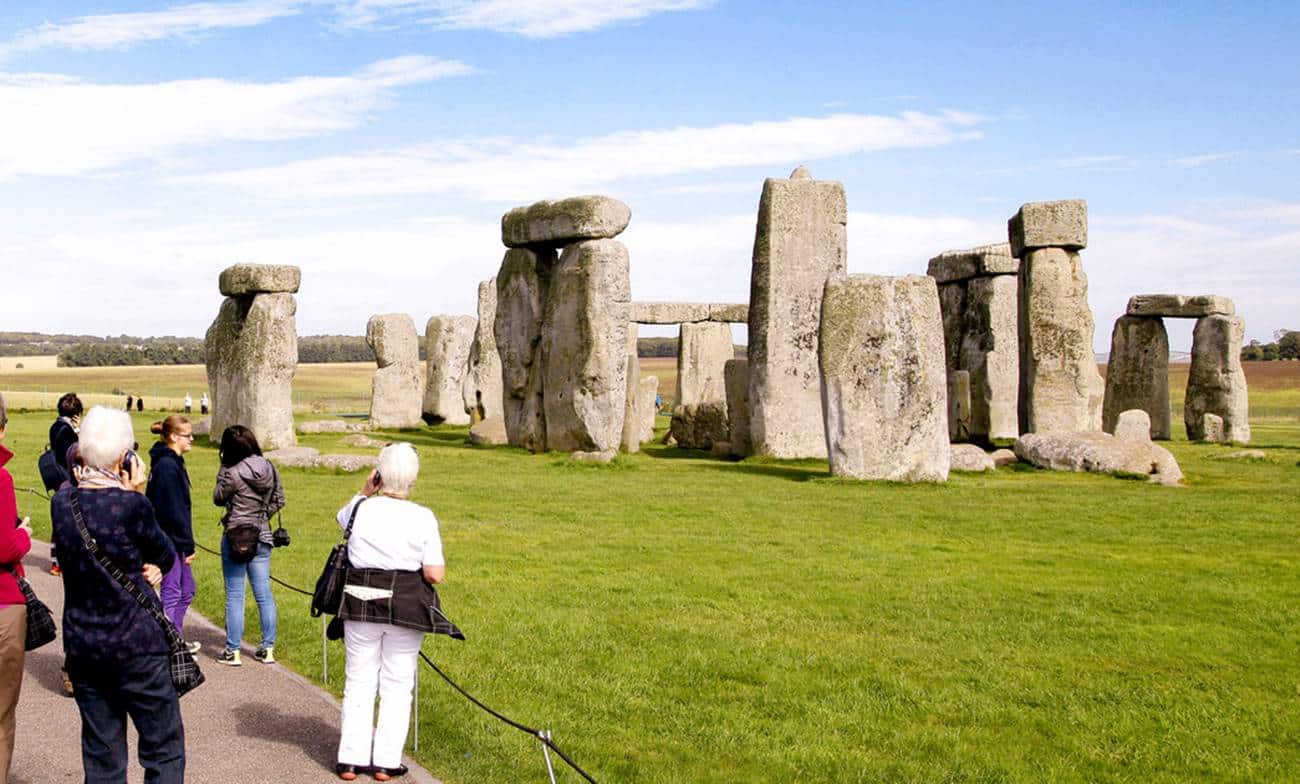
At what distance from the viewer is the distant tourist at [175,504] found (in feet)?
25.3

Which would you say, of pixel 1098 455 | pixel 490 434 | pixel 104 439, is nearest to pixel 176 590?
pixel 104 439

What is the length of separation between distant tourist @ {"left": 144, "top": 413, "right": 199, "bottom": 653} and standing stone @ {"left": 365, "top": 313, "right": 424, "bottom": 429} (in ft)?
78.5

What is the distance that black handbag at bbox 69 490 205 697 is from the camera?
16.5 ft

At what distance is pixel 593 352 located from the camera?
2217 cm

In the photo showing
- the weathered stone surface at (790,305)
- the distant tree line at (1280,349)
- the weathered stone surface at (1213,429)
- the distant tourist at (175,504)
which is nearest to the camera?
the distant tourist at (175,504)

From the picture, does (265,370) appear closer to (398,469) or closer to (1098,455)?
(1098,455)

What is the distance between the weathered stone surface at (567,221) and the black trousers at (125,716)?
17.8 metres

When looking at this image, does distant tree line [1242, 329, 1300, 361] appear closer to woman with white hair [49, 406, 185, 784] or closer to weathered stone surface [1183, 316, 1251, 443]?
weathered stone surface [1183, 316, 1251, 443]

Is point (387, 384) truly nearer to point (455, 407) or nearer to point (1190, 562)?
point (455, 407)

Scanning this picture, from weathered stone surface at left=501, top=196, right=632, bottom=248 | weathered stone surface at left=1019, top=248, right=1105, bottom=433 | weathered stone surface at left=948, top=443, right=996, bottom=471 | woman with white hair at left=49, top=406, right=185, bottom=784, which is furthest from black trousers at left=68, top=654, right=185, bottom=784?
weathered stone surface at left=1019, top=248, right=1105, bottom=433

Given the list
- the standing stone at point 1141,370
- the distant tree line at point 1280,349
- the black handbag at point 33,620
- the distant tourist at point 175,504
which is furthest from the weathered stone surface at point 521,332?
the distant tree line at point 1280,349

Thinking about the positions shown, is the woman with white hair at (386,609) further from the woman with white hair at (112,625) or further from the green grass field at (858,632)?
the woman with white hair at (112,625)

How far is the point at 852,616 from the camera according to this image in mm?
9273

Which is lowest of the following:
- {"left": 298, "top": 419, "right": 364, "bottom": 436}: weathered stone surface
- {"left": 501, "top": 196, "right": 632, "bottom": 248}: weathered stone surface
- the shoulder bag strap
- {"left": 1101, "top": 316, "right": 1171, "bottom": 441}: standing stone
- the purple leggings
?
the purple leggings
